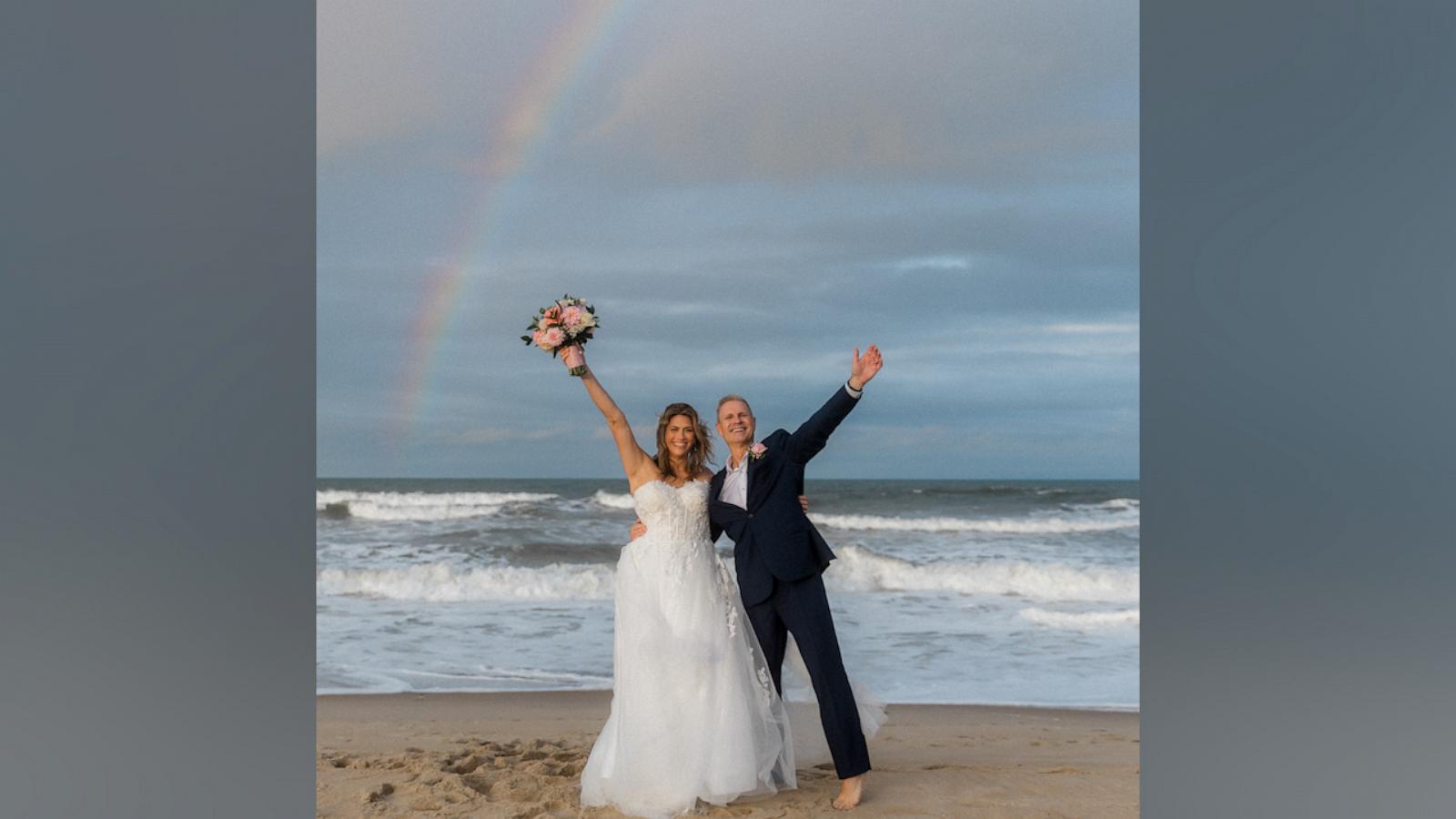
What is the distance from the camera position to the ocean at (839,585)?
8.92 metres

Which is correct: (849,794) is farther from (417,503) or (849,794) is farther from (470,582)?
(417,503)

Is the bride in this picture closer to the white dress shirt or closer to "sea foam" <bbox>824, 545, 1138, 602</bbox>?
the white dress shirt

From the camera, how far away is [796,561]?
15.5 feet

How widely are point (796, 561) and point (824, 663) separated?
435 mm

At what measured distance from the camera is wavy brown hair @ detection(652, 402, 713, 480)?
4.83 m

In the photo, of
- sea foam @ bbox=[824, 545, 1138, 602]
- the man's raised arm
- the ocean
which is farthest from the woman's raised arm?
sea foam @ bbox=[824, 545, 1138, 602]

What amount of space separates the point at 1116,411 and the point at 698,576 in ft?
59.4

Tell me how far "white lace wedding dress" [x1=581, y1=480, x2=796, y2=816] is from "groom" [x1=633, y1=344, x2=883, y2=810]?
130 millimetres

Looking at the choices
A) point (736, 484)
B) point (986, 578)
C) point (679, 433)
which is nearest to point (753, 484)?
point (736, 484)

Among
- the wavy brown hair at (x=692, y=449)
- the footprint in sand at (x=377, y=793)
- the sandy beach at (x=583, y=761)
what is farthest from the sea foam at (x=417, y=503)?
the wavy brown hair at (x=692, y=449)

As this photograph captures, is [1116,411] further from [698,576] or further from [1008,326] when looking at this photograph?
[698,576]
